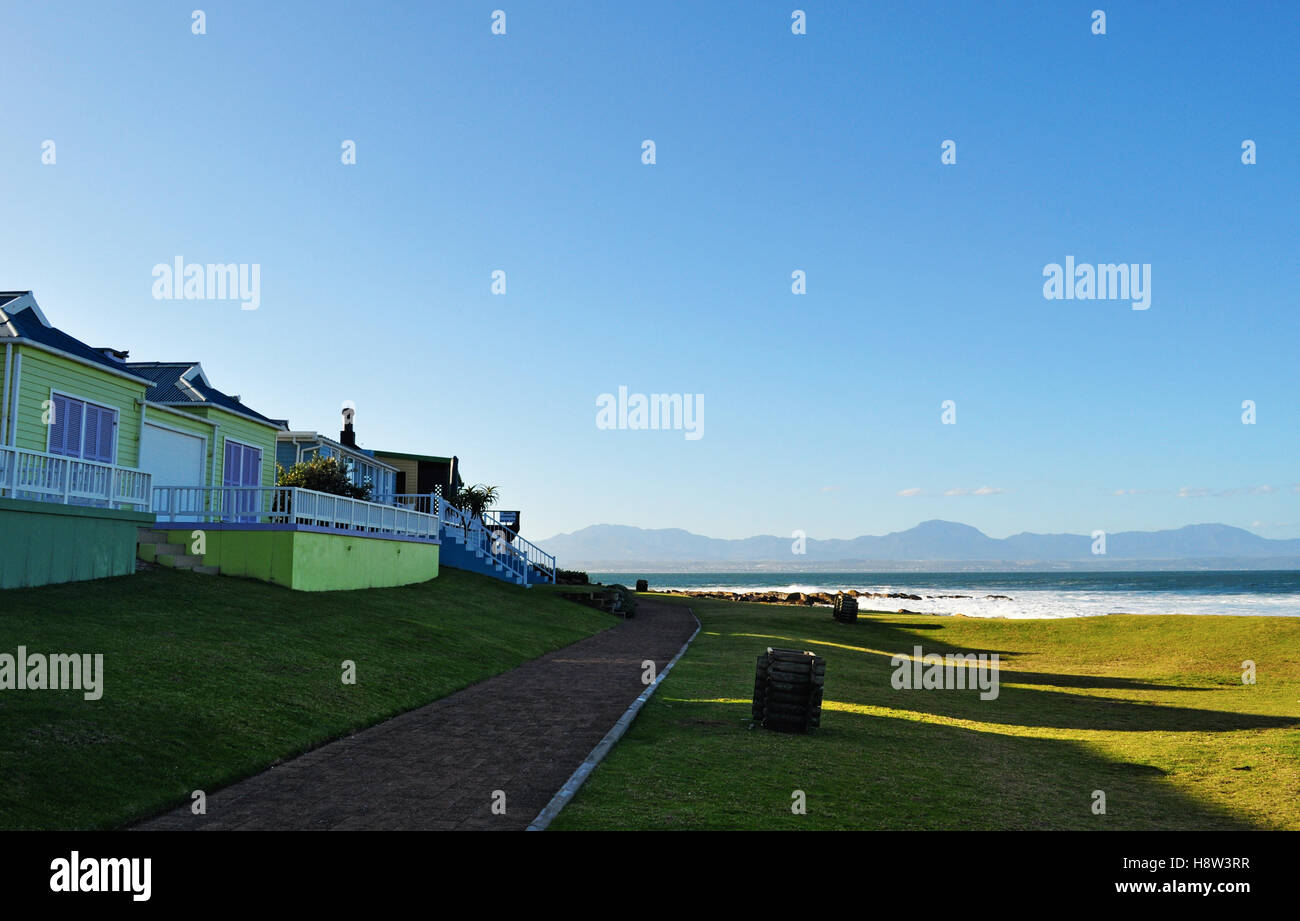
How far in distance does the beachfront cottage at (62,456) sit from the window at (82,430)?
3 centimetres

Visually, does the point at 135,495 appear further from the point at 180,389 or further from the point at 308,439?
the point at 308,439

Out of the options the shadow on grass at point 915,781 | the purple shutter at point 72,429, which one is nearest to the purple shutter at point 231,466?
the purple shutter at point 72,429

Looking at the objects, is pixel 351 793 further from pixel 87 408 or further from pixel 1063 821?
pixel 87 408

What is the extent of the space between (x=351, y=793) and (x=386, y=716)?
444 cm

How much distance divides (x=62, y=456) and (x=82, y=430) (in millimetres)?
5513

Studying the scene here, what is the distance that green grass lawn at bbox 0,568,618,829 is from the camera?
8.77 m

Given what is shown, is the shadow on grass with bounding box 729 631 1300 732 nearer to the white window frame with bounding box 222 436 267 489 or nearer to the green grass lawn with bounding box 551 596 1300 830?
the green grass lawn with bounding box 551 596 1300 830

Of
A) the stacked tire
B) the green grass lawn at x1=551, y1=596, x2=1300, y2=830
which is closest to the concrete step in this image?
the green grass lawn at x1=551, y1=596, x2=1300, y2=830

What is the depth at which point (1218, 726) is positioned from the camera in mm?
17281

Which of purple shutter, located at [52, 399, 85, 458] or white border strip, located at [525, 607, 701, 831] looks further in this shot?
purple shutter, located at [52, 399, 85, 458]

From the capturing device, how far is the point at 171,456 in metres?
28.6

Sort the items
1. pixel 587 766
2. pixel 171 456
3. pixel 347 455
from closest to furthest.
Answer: pixel 587 766 → pixel 171 456 → pixel 347 455

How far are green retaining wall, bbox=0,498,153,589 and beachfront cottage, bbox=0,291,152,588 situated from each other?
18 mm

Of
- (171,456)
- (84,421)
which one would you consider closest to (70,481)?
(84,421)
